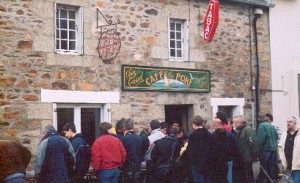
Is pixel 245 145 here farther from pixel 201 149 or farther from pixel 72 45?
pixel 72 45

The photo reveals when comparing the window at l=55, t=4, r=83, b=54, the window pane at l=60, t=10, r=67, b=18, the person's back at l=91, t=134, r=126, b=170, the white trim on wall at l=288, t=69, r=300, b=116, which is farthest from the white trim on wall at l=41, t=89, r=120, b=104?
the white trim on wall at l=288, t=69, r=300, b=116

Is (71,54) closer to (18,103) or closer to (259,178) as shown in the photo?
(18,103)

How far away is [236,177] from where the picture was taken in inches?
491

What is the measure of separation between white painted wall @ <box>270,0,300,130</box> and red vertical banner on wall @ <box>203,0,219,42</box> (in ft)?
11.8

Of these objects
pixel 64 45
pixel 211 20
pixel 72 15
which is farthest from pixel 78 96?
pixel 211 20

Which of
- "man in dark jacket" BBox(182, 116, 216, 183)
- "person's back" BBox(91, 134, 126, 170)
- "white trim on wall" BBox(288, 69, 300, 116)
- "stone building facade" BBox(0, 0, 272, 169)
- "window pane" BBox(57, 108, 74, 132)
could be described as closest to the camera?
"man in dark jacket" BBox(182, 116, 216, 183)

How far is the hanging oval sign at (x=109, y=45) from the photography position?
48.2ft

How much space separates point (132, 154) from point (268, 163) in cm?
483

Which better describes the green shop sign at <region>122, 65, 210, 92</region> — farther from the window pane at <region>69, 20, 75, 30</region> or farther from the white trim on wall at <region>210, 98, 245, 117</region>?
the window pane at <region>69, 20, 75, 30</region>

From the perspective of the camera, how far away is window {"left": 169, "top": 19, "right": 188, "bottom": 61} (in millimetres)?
16516

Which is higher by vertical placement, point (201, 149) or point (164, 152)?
point (201, 149)

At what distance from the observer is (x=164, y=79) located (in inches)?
626

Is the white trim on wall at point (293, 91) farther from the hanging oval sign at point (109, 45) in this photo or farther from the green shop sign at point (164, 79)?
the hanging oval sign at point (109, 45)

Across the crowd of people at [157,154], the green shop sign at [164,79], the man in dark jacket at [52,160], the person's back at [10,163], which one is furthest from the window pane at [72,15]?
the person's back at [10,163]
